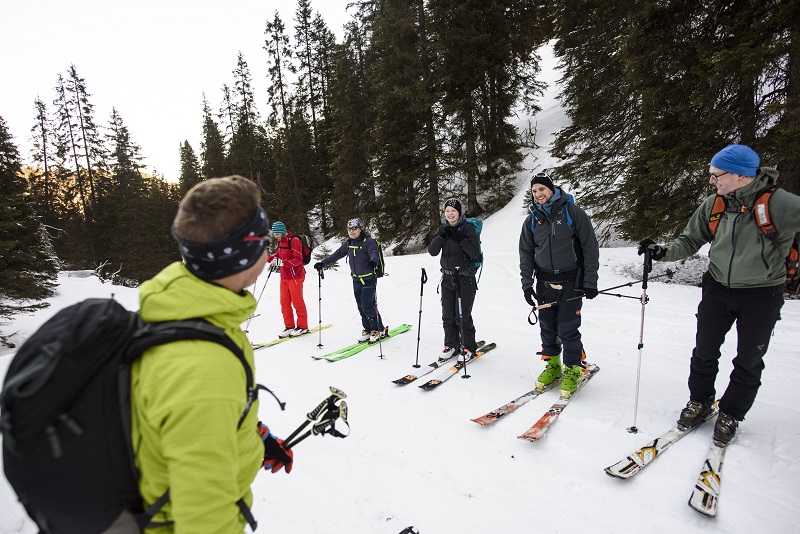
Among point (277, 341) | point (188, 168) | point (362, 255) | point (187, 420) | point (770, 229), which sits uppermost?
point (188, 168)

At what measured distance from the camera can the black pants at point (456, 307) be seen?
19.7ft

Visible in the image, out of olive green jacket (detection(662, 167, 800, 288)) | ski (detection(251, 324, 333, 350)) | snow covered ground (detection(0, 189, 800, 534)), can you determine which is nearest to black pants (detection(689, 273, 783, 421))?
olive green jacket (detection(662, 167, 800, 288))

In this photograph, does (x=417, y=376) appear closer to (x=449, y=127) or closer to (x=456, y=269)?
(x=456, y=269)

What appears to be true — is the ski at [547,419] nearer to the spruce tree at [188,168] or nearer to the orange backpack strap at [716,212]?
the orange backpack strap at [716,212]

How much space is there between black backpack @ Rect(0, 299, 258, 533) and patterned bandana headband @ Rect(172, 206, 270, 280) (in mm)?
247

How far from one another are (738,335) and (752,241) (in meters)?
0.88

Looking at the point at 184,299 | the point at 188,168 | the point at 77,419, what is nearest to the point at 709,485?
the point at 184,299

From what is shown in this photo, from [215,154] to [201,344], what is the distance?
43.8m

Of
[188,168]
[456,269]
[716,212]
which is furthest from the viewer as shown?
[188,168]

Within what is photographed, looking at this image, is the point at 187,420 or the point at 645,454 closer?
the point at 187,420

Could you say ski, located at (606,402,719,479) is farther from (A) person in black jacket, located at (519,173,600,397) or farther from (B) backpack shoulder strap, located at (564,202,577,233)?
(B) backpack shoulder strap, located at (564,202,577,233)

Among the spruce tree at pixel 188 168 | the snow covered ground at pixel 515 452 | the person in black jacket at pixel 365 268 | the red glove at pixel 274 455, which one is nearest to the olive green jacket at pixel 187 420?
the red glove at pixel 274 455

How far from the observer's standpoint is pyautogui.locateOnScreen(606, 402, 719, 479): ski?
3279mm

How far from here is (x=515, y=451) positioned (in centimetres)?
Answer: 373
